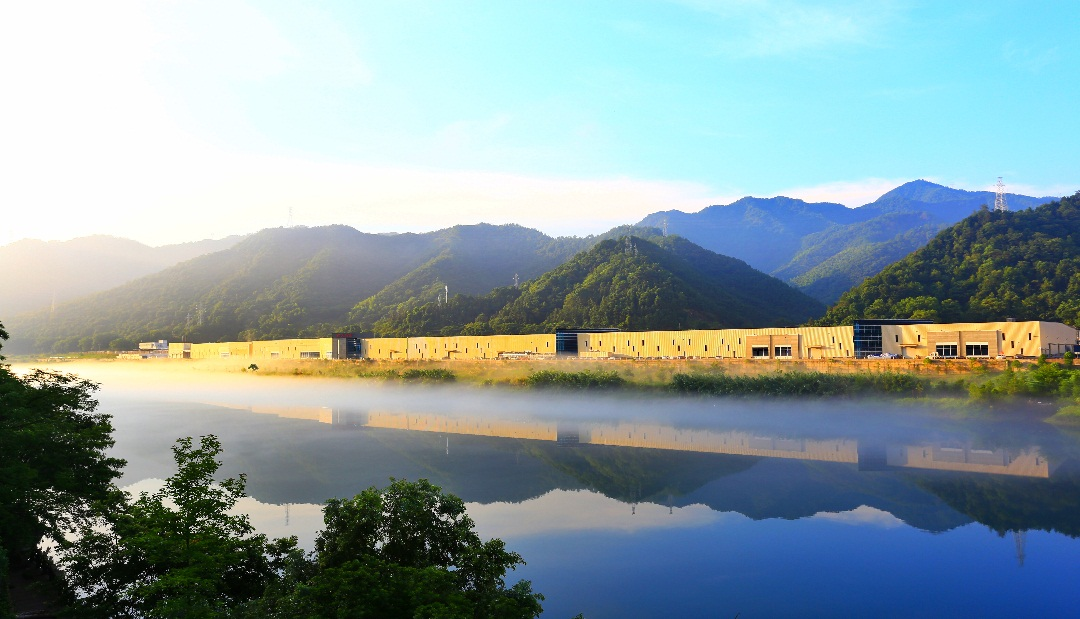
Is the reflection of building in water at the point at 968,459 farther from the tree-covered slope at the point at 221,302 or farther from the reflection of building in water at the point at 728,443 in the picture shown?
the tree-covered slope at the point at 221,302

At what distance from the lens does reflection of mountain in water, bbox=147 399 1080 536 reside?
2122 cm

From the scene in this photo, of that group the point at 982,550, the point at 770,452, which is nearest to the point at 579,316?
the point at 770,452

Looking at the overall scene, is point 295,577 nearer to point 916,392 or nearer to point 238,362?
point 916,392

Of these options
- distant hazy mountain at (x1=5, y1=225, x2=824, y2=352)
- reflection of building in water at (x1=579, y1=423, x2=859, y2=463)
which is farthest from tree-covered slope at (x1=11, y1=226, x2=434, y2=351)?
reflection of building in water at (x1=579, y1=423, x2=859, y2=463)

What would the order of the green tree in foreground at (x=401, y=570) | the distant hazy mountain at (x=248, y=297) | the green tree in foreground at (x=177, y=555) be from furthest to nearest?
the distant hazy mountain at (x=248, y=297)
the green tree in foreground at (x=177, y=555)
the green tree in foreground at (x=401, y=570)

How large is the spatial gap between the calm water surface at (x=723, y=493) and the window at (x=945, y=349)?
16615mm

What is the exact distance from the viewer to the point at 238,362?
328 ft

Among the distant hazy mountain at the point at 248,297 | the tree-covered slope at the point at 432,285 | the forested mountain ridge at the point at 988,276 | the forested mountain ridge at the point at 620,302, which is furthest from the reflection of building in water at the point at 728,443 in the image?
the distant hazy mountain at the point at 248,297

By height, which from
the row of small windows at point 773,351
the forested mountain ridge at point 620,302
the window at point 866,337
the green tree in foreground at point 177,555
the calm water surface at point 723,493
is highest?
the forested mountain ridge at point 620,302

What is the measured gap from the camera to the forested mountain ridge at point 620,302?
104m

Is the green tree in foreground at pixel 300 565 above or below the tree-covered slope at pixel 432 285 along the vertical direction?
below

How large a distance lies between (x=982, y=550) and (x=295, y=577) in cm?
1637

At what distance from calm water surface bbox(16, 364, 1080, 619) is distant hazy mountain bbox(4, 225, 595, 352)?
340 feet

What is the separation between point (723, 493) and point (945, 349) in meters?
36.0
